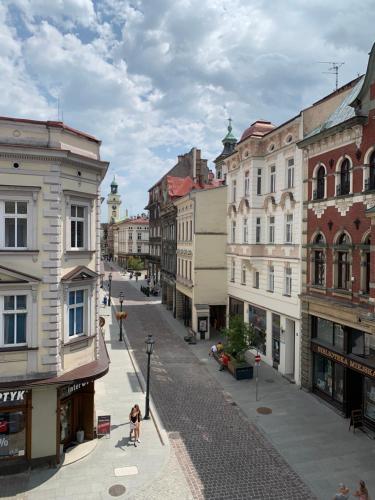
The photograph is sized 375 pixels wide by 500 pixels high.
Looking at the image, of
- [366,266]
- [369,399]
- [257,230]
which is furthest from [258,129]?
[369,399]

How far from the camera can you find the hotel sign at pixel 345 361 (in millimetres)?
16616

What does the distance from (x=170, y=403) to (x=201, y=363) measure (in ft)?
22.8

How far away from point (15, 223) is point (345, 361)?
1527 centimetres

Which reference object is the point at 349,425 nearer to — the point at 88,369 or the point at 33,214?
the point at 88,369

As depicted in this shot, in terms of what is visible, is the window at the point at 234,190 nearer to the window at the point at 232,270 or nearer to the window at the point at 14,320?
the window at the point at 232,270

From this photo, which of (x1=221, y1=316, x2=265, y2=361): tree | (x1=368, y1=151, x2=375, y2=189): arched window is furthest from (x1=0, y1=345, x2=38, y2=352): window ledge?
(x1=368, y1=151, x2=375, y2=189): arched window

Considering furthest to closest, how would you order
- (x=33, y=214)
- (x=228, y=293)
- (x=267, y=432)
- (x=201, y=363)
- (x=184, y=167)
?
(x=184, y=167) < (x=228, y=293) < (x=201, y=363) < (x=267, y=432) < (x=33, y=214)

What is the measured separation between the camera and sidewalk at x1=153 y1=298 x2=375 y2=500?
1333 cm

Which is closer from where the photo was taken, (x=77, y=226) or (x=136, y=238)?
(x=77, y=226)

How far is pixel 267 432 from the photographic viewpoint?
16.5 m

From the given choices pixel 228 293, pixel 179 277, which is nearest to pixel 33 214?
pixel 228 293

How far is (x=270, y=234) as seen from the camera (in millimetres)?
25391

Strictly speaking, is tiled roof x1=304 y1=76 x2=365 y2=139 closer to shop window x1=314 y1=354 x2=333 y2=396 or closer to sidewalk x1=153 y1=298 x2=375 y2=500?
shop window x1=314 y1=354 x2=333 y2=396

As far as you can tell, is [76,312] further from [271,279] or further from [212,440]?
[271,279]
